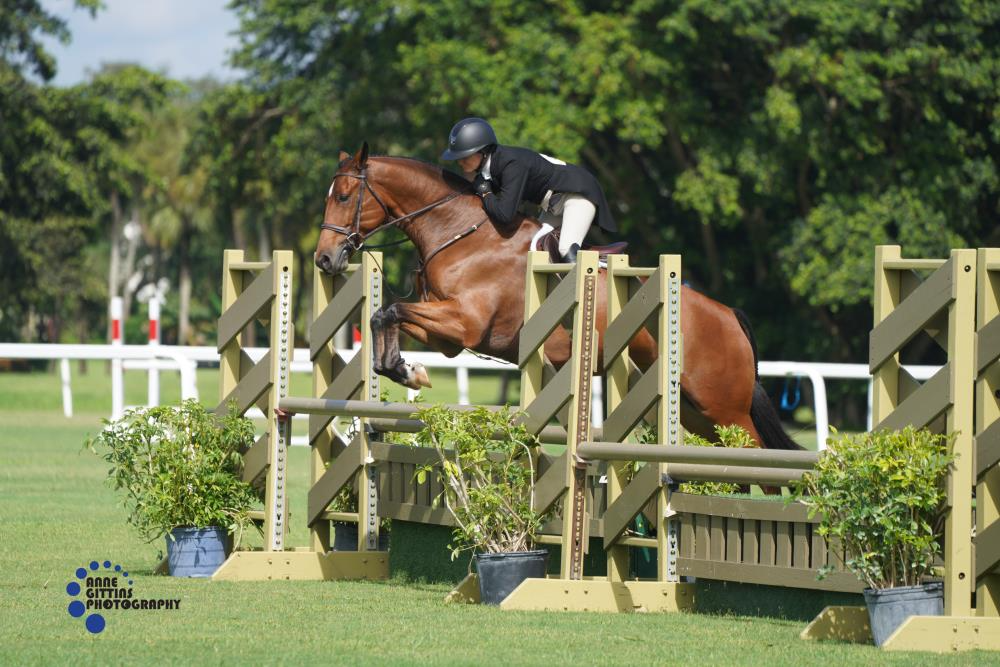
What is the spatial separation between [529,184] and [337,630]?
11.5 feet

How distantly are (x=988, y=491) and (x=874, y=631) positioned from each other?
25.4 inches

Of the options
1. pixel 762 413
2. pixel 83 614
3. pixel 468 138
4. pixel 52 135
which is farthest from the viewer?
pixel 52 135

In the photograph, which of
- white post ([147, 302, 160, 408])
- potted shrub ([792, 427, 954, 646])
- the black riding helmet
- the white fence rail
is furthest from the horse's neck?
white post ([147, 302, 160, 408])

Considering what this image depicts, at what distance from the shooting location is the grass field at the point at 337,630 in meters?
5.36

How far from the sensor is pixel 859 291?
23.0 metres

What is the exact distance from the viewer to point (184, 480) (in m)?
8.09

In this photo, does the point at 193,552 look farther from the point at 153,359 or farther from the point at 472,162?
the point at 153,359

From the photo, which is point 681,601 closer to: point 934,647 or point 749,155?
point 934,647

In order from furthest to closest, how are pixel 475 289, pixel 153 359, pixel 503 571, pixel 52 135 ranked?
pixel 52 135 < pixel 153 359 < pixel 475 289 < pixel 503 571

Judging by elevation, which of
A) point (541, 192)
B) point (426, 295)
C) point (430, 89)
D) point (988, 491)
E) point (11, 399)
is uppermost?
point (430, 89)

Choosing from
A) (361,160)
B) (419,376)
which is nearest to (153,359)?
(361,160)

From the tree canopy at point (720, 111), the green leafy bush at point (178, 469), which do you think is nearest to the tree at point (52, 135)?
the tree canopy at point (720, 111)

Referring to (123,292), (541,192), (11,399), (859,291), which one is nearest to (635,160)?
(859,291)

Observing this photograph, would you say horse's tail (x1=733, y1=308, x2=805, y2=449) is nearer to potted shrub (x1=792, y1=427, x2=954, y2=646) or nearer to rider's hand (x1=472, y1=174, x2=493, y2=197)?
rider's hand (x1=472, y1=174, x2=493, y2=197)
